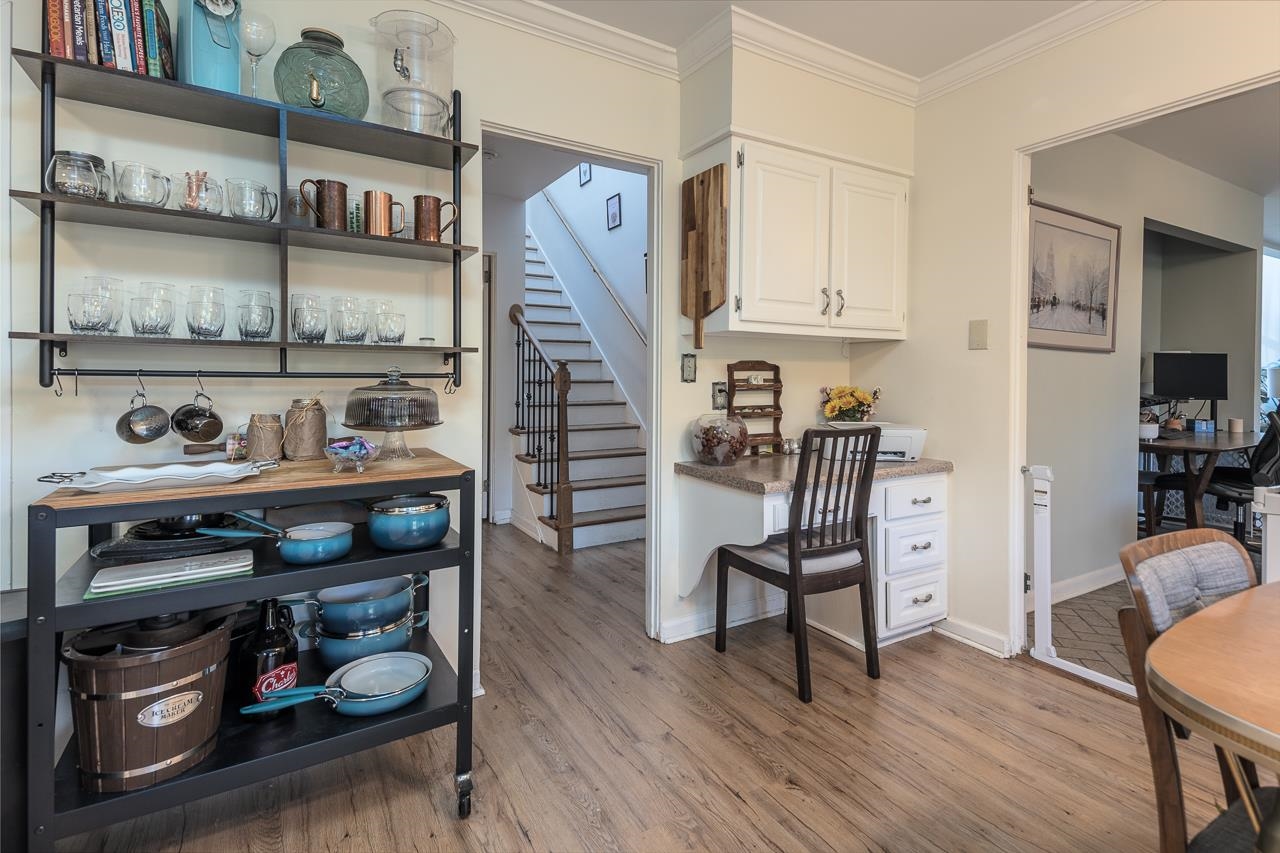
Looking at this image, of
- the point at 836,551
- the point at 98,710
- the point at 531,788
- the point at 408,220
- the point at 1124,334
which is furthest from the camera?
the point at 1124,334

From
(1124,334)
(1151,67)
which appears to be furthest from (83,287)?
(1124,334)

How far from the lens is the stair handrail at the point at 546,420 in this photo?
4.32m

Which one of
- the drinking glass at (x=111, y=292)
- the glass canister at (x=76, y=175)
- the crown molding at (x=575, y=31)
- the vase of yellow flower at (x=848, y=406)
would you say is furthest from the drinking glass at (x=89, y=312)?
the vase of yellow flower at (x=848, y=406)

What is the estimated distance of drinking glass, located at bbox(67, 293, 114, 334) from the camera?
5.28 ft

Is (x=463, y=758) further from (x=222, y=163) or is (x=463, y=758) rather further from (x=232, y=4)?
(x=232, y=4)

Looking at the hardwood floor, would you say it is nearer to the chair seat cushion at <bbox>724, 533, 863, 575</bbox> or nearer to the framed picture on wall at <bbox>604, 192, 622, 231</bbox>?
the chair seat cushion at <bbox>724, 533, 863, 575</bbox>

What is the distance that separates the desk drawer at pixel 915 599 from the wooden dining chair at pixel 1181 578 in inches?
57.5

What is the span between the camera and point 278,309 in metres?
2.01

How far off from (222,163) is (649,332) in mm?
1658

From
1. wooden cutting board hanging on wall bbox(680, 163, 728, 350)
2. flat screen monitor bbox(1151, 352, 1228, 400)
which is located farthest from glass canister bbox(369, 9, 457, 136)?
flat screen monitor bbox(1151, 352, 1228, 400)

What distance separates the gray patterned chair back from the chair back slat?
3.59ft

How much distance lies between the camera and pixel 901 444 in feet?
9.42

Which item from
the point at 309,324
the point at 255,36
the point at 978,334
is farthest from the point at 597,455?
the point at 255,36

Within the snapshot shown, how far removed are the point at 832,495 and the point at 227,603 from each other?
2.05m
